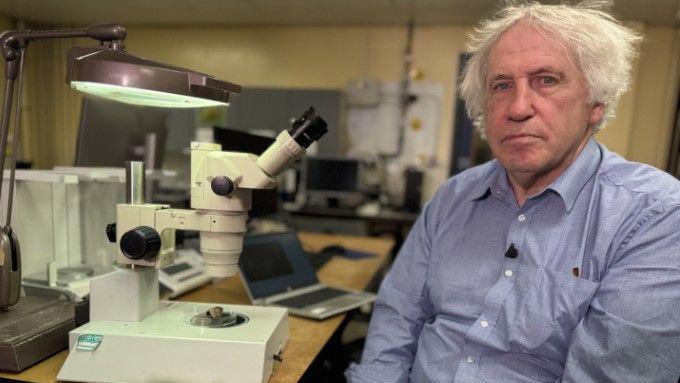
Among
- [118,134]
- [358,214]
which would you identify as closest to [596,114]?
[118,134]

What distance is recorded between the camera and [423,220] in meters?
1.33

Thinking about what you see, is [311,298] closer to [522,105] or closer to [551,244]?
[551,244]

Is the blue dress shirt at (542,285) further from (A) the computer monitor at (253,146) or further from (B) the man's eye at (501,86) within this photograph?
(A) the computer monitor at (253,146)

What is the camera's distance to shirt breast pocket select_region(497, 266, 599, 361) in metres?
0.95

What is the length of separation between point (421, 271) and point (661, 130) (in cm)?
403

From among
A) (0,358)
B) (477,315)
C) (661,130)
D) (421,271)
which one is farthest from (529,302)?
(661,130)

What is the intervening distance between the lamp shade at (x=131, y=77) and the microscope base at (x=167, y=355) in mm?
493

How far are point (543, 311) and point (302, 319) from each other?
662 millimetres

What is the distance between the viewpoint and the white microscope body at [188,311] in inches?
34.3

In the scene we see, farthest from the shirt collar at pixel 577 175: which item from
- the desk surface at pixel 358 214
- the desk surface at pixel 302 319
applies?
the desk surface at pixel 358 214

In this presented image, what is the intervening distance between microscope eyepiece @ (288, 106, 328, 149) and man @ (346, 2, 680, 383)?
1.56 feet

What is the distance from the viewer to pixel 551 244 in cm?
102

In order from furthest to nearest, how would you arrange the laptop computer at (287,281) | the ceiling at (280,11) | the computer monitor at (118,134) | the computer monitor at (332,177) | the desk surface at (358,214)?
1. the computer monitor at (332,177)
2. the desk surface at (358,214)
3. the ceiling at (280,11)
4. the computer monitor at (118,134)
5. the laptop computer at (287,281)

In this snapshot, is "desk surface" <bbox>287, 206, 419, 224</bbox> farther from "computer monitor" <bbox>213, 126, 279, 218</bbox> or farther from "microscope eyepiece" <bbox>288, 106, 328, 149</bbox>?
"microscope eyepiece" <bbox>288, 106, 328, 149</bbox>
